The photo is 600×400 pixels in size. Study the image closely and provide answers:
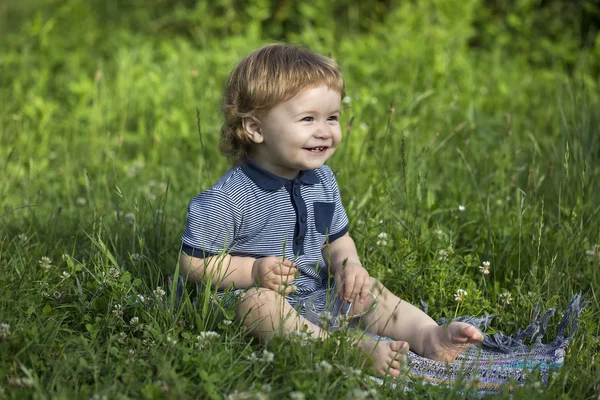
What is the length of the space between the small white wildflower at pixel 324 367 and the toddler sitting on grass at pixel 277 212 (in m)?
0.35

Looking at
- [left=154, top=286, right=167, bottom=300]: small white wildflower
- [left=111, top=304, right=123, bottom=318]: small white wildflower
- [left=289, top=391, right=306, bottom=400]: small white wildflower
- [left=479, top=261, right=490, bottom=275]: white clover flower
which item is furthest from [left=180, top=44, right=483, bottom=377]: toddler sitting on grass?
[left=289, top=391, right=306, bottom=400]: small white wildflower

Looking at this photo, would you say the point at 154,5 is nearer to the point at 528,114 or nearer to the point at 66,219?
the point at 528,114

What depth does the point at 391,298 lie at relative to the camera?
2.95m

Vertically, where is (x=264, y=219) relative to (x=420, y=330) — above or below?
above

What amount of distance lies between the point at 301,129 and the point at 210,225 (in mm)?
452

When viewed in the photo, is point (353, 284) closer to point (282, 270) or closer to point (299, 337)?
point (282, 270)

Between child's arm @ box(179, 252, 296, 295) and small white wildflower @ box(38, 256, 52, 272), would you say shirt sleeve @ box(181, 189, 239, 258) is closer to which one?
child's arm @ box(179, 252, 296, 295)

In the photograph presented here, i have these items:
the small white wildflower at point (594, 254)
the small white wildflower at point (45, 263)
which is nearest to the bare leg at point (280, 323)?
the small white wildflower at point (45, 263)

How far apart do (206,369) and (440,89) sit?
3347mm

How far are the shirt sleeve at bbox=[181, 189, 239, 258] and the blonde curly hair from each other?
241 millimetres

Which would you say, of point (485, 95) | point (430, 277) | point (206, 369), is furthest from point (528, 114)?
point (206, 369)

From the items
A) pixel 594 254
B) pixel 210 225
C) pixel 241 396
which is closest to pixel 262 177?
pixel 210 225

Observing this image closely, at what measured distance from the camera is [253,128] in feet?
9.59

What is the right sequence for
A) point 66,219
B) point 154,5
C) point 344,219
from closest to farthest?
point 344,219, point 66,219, point 154,5
